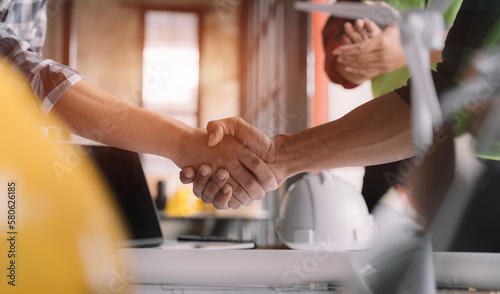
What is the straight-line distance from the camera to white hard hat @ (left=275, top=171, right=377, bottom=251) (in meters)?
0.50

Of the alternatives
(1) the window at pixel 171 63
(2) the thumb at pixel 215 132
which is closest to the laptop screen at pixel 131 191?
(2) the thumb at pixel 215 132

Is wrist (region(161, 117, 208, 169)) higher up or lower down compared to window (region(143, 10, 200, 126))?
lower down

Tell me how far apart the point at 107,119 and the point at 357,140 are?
31 centimetres

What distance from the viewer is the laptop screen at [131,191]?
57 cm

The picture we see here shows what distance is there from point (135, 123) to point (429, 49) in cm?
36

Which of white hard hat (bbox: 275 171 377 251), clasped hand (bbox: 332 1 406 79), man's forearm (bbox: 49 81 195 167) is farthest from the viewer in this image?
clasped hand (bbox: 332 1 406 79)

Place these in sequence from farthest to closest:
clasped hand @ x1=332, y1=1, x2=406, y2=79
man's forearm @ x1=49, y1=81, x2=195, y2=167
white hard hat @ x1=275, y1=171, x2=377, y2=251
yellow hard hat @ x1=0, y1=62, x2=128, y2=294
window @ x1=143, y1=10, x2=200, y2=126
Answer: window @ x1=143, y1=10, x2=200, y2=126
clasped hand @ x1=332, y1=1, x2=406, y2=79
man's forearm @ x1=49, y1=81, x2=195, y2=167
white hard hat @ x1=275, y1=171, x2=377, y2=251
yellow hard hat @ x1=0, y1=62, x2=128, y2=294

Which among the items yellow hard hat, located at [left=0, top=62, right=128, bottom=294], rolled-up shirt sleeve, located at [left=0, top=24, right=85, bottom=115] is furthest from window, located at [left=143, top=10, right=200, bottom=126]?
yellow hard hat, located at [left=0, top=62, right=128, bottom=294]

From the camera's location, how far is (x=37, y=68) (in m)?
0.55

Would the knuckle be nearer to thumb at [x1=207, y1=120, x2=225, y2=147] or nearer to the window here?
thumb at [x1=207, y1=120, x2=225, y2=147]

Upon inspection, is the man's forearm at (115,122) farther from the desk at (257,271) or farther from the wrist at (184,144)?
the desk at (257,271)

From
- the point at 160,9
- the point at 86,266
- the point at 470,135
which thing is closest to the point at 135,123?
the point at 86,266

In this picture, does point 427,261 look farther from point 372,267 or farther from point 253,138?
point 253,138

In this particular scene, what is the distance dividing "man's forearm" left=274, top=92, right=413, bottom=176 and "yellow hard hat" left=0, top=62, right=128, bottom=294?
30 cm
